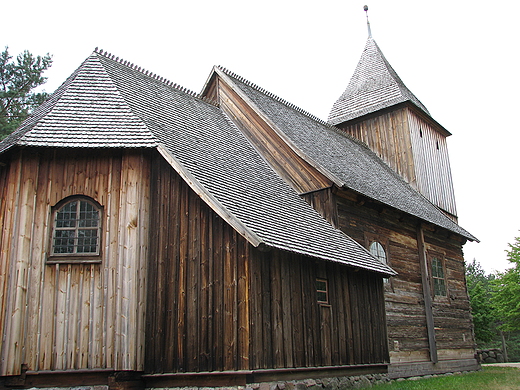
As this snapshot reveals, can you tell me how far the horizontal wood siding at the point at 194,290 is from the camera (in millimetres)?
9570

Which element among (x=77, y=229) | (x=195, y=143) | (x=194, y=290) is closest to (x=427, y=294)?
(x=195, y=143)

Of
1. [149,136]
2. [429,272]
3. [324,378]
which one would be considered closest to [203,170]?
[149,136]

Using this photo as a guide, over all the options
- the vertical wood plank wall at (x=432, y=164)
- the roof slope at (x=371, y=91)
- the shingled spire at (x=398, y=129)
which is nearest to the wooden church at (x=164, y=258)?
the shingled spire at (x=398, y=129)

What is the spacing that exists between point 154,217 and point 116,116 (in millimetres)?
2575

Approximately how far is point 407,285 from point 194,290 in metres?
8.42

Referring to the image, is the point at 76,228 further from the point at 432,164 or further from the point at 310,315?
the point at 432,164

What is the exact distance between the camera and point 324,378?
11.0 m

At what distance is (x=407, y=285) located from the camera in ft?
53.1

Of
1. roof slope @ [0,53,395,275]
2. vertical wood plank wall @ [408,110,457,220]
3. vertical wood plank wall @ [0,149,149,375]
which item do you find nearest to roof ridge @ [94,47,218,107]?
roof slope @ [0,53,395,275]

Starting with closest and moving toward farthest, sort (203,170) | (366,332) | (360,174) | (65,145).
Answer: (65,145) < (203,170) < (366,332) < (360,174)

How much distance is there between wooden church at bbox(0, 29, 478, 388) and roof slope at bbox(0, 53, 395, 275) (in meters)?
0.06

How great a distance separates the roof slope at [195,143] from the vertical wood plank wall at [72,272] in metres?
0.59

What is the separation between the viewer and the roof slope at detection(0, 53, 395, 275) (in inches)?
412

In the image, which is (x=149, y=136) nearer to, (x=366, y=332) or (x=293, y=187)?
(x=293, y=187)
